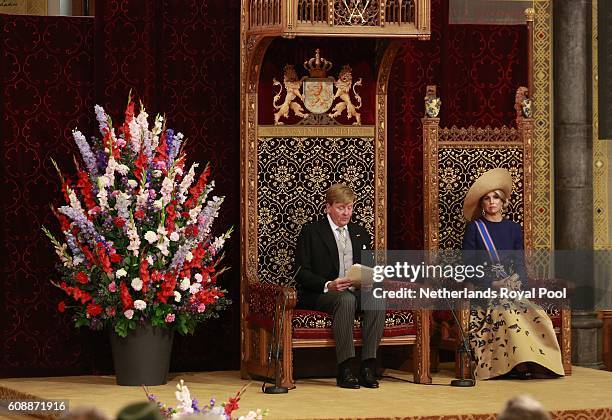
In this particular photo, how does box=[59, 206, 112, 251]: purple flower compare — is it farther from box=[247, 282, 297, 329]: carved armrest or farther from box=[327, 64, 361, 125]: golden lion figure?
box=[327, 64, 361, 125]: golden lion figure

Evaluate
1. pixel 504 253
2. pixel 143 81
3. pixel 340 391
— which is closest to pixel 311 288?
pixel 340 391

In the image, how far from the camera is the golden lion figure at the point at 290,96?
6625mm

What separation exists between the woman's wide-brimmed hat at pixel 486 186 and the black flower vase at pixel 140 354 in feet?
6.20

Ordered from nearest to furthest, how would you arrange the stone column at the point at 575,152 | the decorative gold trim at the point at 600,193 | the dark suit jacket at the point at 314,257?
the dark suit jacket at the point at 314,257
the stone column at the point at 575,152
the decorative gold trim at the point at 600,193

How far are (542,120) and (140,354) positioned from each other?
9.99 feet

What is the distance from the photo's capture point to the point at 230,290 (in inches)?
273

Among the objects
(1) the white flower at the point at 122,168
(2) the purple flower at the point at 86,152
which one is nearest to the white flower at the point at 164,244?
(1) the white flower at the point at 122,168

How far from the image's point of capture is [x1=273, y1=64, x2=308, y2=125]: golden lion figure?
261 inches

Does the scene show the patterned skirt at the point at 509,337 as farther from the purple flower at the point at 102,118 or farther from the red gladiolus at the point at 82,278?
the purple flower at the point at 102,118

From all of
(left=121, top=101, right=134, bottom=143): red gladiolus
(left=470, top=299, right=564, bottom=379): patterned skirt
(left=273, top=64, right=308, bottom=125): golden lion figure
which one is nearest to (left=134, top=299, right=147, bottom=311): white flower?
(left=121, top=101, right=134, bottom=143): red gladiolus

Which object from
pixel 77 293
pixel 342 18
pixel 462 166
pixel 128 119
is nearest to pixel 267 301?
pixel 77 293

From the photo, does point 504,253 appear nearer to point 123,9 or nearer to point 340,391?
point 340,391

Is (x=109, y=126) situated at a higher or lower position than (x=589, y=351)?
higher

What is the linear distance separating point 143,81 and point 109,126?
0.54 metres
